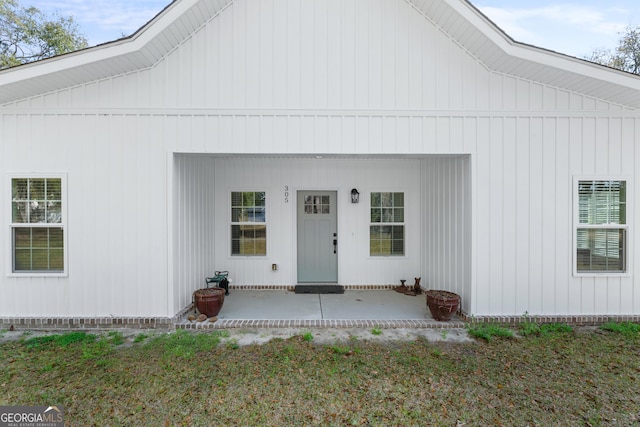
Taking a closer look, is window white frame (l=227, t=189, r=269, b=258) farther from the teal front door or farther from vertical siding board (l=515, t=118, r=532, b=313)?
vertical siding board (l=515, t=118, r=532, b=313)

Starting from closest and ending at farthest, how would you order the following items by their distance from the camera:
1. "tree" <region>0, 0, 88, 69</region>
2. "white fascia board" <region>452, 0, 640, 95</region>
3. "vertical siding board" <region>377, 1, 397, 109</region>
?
1. "white fascia board" <region>452, 0, 640, 95</region>
2. "vertical siding board" <region>377, 1, 397, 109</region>
3. "tree" <region>0, 0, 88, 69</region>

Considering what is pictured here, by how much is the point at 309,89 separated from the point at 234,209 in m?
3.26

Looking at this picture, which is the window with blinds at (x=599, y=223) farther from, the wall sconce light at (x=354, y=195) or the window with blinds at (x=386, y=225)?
the wall sconce light at (x=354, y=195)

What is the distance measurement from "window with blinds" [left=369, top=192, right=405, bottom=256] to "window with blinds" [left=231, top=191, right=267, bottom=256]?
2.39 meters

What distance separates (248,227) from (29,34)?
52.0 ft

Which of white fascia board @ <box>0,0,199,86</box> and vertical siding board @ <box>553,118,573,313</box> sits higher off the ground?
white fascia board @ <box>0,0,199,86</box>

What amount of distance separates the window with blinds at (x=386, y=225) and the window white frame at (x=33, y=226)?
5.47 meters

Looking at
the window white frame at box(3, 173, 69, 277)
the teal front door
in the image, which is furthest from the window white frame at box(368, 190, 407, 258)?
the window white frame at box(3, 173, 69, 277)

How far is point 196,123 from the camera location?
486 cm

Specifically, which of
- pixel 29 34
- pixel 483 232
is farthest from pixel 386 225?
pixel 29 34

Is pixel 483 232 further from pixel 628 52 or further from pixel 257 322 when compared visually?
pixel 628 52

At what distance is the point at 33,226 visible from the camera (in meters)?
4.89

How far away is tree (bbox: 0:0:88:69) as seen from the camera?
13.7 meters

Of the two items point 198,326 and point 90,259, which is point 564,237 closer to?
point 198,326
